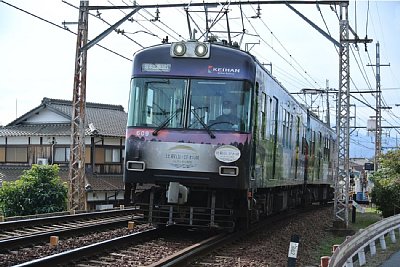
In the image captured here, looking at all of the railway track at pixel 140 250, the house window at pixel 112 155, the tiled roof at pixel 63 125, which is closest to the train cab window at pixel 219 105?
the railway track at pixel 140 250

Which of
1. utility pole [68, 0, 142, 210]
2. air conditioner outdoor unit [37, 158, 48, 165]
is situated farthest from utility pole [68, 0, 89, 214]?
air conditioner outdoor unit [37, 158, 48, 165]

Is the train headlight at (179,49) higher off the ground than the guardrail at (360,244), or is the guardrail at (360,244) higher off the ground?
the train headlight at (179,49)

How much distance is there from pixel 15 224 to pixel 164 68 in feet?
14.6

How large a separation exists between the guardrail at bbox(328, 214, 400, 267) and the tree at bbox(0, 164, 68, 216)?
554 inches

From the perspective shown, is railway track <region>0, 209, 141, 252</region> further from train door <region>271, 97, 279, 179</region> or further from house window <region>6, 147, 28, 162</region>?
house window <region>6, 147, 28, 162</region>

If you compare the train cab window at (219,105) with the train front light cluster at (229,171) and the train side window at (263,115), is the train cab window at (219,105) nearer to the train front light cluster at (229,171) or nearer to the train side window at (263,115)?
the train front light cluster at (229,171)

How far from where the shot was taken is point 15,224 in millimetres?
11688

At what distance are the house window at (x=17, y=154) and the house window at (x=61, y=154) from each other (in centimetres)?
223

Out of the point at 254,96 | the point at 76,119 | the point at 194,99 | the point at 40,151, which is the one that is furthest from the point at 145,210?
the point at 40,151

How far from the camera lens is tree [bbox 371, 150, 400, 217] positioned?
17.3m

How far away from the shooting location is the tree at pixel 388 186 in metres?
17.3

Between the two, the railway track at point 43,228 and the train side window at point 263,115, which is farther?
the train side window at point 263,115

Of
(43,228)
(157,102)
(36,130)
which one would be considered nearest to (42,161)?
(36,130)

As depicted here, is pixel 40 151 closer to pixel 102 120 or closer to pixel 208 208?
pixel 102 120
